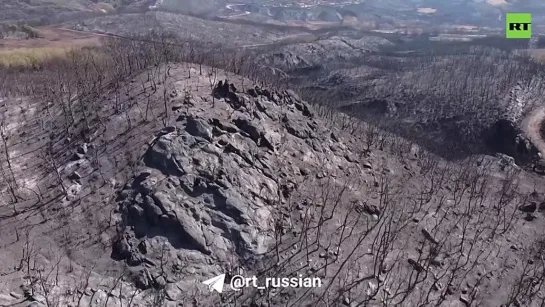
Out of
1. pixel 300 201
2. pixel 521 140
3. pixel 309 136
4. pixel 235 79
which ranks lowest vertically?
pixel 521 140

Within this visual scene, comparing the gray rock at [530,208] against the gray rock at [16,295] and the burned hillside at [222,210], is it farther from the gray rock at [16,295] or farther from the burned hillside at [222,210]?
the gray rock at [16,295]

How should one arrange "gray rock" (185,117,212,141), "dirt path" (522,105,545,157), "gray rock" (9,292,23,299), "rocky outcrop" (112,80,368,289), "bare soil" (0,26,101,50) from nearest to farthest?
"gray rock" (9,292,23,299) → "rocky outcrop" (112,80,368,289) → "gray rock" (185,117,212,141) → "dirt path" (522,105,545,157) → "bare soil" (0,26,101,50)

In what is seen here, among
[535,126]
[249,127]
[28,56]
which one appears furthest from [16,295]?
[535,126]

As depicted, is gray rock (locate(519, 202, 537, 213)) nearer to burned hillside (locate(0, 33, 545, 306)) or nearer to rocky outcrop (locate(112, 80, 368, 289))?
burned hillside (locate(0, 33, 545, 306))

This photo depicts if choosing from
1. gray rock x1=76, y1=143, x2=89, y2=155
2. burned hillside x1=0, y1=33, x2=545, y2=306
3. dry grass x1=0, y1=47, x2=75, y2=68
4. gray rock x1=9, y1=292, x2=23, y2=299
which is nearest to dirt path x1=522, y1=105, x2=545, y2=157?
burned hillside x1=0, y1=33, x2=545, y2=306

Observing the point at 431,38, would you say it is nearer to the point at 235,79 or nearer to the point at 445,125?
the point at 445,125

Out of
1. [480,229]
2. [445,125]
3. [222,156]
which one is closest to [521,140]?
[445,125]
